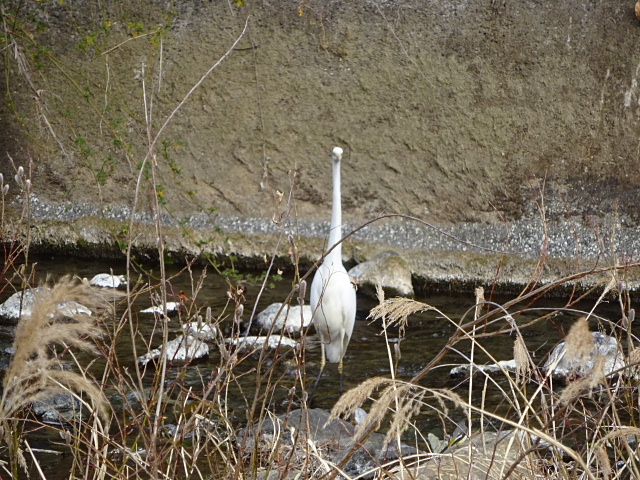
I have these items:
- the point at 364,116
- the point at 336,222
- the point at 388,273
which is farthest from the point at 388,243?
the point at 336,222

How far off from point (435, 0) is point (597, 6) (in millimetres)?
1217

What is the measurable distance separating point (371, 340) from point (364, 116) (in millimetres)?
2328

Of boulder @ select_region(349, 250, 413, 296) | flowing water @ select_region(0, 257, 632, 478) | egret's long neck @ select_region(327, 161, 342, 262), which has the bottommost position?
flowing water @ select_region(0, 257, 632, 478)

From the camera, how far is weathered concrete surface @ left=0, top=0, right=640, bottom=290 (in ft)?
19.7

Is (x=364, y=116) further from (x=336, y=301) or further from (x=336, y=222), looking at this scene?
(x=336, y=301)

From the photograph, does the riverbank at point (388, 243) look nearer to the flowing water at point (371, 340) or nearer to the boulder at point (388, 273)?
the flowing water at point (371, 340)

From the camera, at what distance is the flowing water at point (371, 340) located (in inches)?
148

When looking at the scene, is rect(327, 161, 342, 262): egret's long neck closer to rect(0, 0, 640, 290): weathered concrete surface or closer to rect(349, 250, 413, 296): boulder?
rect(349, 250, 413, 296): boulder

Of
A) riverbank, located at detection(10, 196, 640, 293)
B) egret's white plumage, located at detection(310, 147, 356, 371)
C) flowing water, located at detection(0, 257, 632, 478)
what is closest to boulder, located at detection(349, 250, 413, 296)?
flowing water, located at detection(0, 257, 632, 478)

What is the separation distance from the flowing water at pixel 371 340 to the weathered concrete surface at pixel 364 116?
66 cm

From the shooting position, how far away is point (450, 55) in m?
6.22

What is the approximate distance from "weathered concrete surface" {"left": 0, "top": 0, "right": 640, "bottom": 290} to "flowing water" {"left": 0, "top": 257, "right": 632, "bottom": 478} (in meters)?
0.66

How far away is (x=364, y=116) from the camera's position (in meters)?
6.26

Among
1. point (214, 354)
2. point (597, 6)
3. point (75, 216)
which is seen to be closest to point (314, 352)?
point (214, 354)
